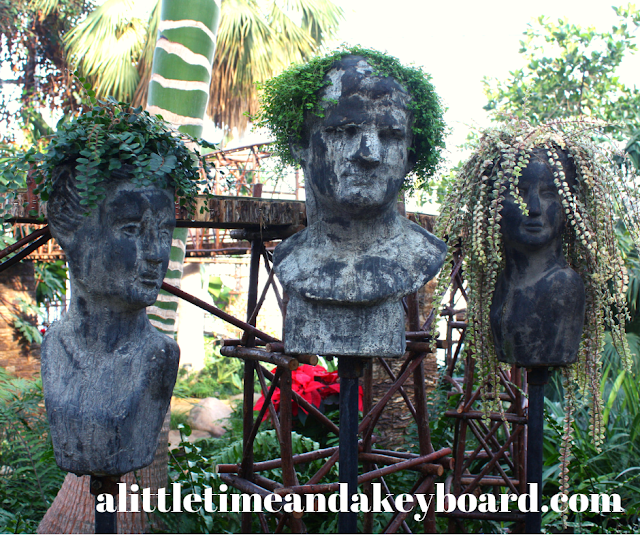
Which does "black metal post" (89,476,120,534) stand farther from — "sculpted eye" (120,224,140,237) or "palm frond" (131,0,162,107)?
"palm frond" (131,0,162,107)

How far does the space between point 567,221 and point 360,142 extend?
92 cm

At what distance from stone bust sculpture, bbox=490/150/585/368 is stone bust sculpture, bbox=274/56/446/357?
33cm

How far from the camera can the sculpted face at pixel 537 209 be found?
7.14ft

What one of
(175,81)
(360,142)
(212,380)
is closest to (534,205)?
(360,142)

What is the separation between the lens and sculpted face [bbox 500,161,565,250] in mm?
2176

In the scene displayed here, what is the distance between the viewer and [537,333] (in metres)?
2.20

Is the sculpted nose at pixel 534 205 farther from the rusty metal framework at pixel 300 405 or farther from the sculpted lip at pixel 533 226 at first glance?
the rusty metal framework at pixel 300 405

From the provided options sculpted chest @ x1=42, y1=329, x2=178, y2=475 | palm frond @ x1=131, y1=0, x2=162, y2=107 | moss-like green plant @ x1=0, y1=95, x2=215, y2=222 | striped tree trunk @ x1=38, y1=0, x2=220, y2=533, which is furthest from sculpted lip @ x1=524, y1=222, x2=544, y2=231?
palm frond @ x1=131, y1=0, x2=162, y2=107

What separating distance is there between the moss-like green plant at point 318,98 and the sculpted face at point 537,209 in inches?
16.1

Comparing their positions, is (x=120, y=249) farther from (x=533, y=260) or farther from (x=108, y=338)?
(x=533, y=260)

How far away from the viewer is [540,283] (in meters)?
2.21

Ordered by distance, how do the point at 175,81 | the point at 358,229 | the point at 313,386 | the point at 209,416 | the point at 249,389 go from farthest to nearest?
the point at 209,416, the point at 313,386, the point at 175,81, the point at 249,389, the point at 358,229

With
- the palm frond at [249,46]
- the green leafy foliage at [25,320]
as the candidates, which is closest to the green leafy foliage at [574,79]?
the palm frond at [249,46]

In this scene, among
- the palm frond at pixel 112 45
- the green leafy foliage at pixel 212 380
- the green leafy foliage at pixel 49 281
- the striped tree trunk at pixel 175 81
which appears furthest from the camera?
the green leafy foliage at pixel 212 380
